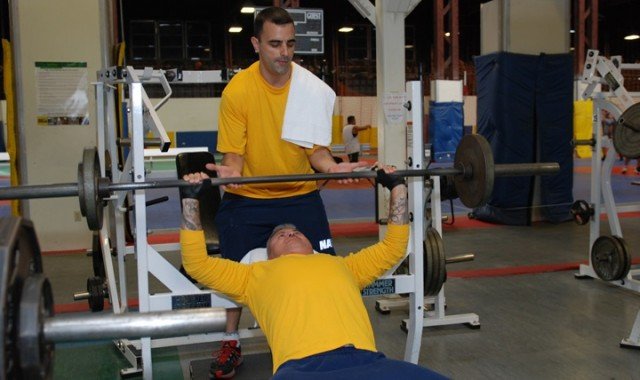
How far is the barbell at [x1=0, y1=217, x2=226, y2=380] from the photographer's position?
0.91m

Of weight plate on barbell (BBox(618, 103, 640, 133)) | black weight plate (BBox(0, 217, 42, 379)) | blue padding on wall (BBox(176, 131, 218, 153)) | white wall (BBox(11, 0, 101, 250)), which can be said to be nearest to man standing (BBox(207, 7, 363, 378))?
black weight plate (BBox(0, 217, 42, 379))

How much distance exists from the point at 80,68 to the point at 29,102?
0.47 m

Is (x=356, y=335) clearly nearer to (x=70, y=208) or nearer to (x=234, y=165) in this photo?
(x=234, y=165)

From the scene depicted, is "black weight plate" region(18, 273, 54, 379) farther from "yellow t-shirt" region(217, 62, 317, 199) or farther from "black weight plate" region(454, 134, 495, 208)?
"black weight plate" region(454, 134, 495, 208)

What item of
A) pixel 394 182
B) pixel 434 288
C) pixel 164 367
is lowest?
pixel 164 367

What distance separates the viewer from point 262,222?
2.55 meters

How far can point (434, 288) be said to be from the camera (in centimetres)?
324

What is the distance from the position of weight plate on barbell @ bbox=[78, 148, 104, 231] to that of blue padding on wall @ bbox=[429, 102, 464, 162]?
5644 millimetres

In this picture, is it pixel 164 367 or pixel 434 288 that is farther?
pixel 434 288

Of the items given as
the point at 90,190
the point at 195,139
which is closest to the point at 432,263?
the point at 90,190

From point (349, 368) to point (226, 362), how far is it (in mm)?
1227

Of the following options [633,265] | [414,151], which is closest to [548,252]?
[633,265]

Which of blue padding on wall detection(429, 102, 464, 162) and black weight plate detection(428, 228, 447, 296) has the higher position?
blue padding on wall detection(429, 102, 464, 162)

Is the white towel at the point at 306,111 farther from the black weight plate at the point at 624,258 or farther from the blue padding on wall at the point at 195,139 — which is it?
the blue padding on wall at the point at 195,139
